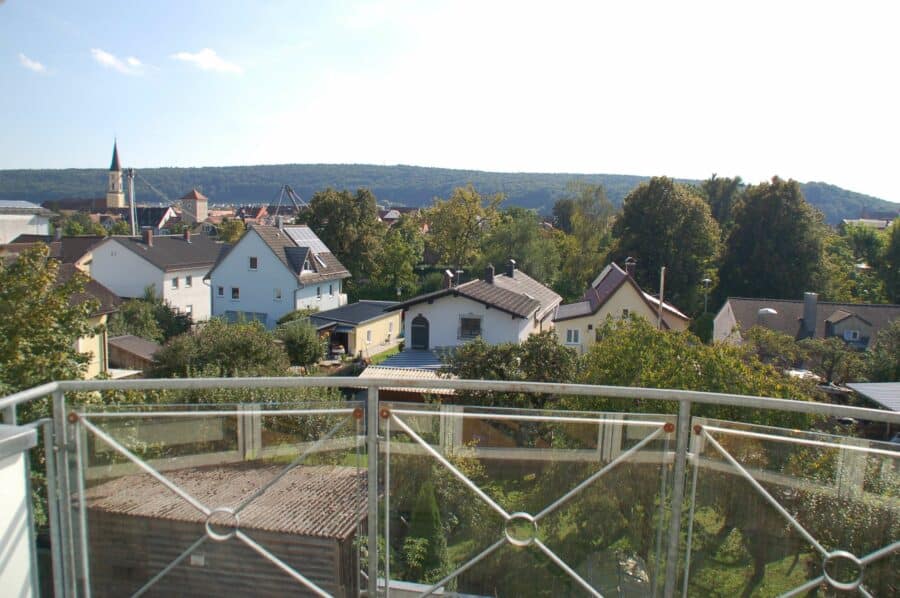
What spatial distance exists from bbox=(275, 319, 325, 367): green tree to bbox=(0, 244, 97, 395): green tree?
571 inches

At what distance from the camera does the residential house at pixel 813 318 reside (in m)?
26.0

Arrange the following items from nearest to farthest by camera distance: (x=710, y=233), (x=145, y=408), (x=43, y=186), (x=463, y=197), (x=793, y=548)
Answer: (x=793, y=548), (x=145, y=408), (x=710, y=233), (x=463, y=197), (x=43, y=186)

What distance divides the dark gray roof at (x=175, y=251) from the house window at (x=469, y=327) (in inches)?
803

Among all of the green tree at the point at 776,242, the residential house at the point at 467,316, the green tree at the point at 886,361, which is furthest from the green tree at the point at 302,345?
the green tree at the point at 776,242

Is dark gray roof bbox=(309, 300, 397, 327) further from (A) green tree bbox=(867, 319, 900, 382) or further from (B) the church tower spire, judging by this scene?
(B) the church tower spire

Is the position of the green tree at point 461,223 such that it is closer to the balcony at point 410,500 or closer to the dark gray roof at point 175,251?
the dark gray roof at point 175,251

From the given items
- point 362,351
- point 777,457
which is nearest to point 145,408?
point 777,457

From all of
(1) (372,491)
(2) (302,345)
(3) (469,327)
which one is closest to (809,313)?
(3) (469,327)

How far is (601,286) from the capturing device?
30047mm

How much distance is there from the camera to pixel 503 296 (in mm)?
26953

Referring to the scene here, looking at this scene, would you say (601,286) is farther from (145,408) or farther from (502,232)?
(145,408)

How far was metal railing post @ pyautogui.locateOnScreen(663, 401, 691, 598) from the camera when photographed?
269 centimetres

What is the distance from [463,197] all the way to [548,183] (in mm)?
156746

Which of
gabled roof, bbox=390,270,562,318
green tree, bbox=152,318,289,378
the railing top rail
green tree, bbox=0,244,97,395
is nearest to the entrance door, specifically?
gabled roof, bbox=390,270,562,318
